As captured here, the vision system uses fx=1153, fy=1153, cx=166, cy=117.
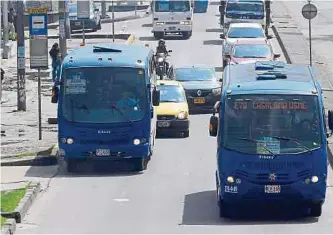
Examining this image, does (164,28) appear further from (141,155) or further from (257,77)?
(257,77)

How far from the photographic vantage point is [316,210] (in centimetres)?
1988

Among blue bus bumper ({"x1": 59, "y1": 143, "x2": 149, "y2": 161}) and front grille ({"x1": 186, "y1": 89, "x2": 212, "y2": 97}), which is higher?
front grille ({"x1": 186, "y1": 89, "x2": 212, "y2": 97})

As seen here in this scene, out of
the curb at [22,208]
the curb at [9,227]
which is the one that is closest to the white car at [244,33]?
the curb at [22,208]

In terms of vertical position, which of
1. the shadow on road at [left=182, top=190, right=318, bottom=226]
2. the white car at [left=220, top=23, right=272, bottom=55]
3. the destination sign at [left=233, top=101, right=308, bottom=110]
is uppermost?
the destination sign at [left=233, top=101, right=308, bottom=110]

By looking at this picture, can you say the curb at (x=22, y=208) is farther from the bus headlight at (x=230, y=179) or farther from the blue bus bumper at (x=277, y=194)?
the bus headlight at (x=230, y=179)

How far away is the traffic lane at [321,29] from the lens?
54094mm

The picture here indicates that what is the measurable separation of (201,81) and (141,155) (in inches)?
497

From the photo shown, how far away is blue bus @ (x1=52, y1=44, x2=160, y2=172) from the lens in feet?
85.1

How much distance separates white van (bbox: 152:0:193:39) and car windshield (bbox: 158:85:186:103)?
1090 inches

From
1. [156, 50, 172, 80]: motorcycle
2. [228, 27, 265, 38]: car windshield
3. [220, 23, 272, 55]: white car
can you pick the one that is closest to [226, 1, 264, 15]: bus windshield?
[220, 23, 272, 55]: white car

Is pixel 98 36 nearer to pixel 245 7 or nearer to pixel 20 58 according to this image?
pixel 245 7

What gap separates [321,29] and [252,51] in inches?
997

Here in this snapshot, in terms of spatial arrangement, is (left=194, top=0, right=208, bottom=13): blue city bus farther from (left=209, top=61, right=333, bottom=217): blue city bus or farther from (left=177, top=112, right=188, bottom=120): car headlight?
(left=209, top=61, right=333, bottom=217): blue city bus

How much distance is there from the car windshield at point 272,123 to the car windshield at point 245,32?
105 ft
